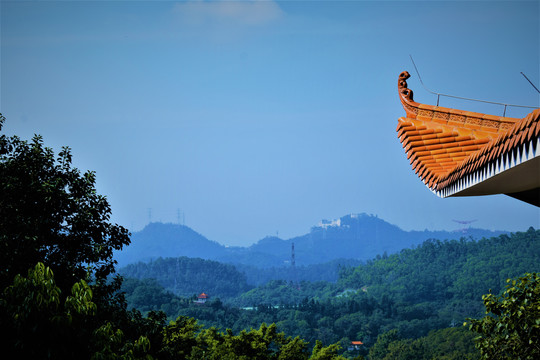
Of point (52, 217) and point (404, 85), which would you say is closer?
point (404, 85)

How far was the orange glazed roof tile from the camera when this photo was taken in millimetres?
3189

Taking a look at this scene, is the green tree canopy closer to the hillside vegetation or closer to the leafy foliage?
the leafy foliage

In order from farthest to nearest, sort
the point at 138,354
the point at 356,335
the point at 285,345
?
1. the point at 356,335
2. the point at 285,345
3. the point at 138,354

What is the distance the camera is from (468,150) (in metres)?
4.39

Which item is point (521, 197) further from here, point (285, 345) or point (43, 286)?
point (285, 345)

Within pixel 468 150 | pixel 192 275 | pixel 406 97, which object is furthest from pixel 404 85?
pixel 192 275

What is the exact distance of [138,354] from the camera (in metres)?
6.36

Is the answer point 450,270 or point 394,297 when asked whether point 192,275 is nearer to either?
point 394,297

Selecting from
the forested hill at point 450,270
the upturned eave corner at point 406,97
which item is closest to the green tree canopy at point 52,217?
the upturned eave corner at point 406,97

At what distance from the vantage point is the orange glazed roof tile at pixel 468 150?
319 cm

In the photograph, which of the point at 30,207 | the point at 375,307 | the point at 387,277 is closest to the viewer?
the point at 30,207

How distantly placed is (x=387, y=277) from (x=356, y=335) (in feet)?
187

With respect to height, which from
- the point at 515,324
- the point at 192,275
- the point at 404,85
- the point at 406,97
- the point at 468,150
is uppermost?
the point at 192,275

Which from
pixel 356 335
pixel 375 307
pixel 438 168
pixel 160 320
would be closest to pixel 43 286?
pixel 438 168
